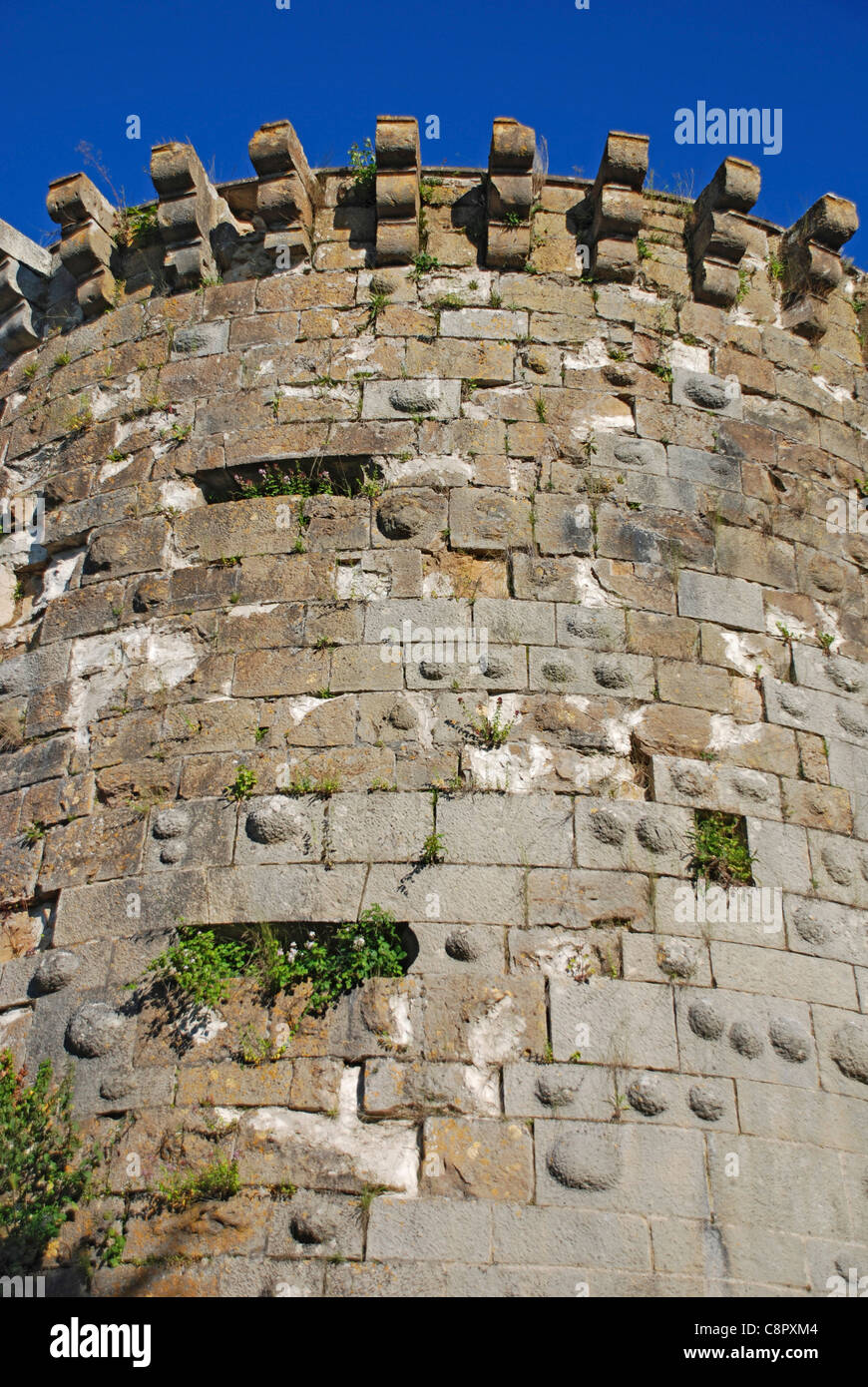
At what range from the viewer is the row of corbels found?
5918 millimetres

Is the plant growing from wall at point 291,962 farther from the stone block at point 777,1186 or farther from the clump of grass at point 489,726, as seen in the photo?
the stone block at point 777,1186

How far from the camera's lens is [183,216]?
20.0 feet

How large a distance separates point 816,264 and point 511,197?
63.2 inches

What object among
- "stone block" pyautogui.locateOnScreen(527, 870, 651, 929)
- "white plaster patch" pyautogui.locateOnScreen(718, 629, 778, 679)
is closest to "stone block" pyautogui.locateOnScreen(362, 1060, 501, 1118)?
"stone block" pyautogui.locateOnScreen(527, 870, 651, 929)

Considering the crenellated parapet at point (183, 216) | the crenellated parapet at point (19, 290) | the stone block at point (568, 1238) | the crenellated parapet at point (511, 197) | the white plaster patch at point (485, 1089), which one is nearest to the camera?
the stone block at point (568, 1238)

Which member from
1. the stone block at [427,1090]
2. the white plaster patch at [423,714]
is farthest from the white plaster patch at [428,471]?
the stone block at [427,1090]

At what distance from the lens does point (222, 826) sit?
4.66m

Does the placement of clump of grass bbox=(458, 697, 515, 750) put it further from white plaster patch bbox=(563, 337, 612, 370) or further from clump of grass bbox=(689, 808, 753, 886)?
white plaster patch bbox=(563, 337, 612, 370)

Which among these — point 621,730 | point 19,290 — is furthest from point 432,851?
point 19,290

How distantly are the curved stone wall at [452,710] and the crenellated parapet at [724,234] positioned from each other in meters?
0.03

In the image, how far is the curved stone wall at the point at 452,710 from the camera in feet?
13.2

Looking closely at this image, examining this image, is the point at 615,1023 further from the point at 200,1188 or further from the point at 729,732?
the point at 200,1188
